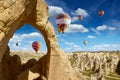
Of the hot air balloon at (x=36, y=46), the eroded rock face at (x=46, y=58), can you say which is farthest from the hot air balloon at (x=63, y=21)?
the eroded rock face at (x=46, y=58)

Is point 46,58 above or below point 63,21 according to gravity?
below

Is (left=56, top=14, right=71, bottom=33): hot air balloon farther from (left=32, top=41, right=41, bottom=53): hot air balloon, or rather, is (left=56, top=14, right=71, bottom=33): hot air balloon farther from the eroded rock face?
the eroded rock face

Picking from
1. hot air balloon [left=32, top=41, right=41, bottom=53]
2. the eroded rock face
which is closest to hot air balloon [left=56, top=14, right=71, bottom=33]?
hot air balloon [left=32, top=41, right=41, bottom=53]

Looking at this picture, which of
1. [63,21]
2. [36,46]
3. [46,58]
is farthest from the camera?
[36,46]

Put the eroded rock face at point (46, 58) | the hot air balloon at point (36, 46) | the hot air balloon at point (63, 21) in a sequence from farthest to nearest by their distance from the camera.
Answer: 1. the hot air balloon at point (36, 46)
2. the hot air balloon at point (63, 21)
3. the eroded rock face at point (46, 58)

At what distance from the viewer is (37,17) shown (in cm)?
1998

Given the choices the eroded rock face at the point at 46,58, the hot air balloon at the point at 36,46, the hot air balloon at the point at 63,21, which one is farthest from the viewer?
the hot air balloon at the point at 36,46

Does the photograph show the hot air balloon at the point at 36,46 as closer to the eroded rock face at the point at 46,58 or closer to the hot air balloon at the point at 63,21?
the hot air balloon at the point at 63,21

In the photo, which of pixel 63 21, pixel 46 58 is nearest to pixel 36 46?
pixel 63 21

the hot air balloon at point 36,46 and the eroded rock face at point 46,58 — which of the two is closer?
the eroded rock face at point 46,58

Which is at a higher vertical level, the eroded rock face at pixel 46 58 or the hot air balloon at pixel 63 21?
the hot air balloon at pixel 63 21

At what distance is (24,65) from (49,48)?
4650mm

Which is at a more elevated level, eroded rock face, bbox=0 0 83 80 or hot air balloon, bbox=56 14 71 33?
hot air balloon, bbox=56 14 71 33

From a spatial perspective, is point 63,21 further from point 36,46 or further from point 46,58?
point 46,58
